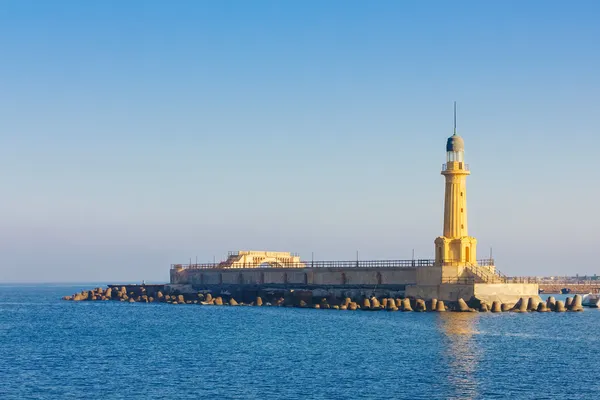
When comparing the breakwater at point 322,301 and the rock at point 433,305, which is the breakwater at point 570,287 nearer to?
the breakwater at point 322,301

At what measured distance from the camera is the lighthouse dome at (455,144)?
76688 mm

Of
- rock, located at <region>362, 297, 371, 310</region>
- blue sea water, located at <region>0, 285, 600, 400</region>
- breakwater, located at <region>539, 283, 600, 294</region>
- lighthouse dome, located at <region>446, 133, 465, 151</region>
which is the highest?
lighthouse dome, located at <region>446, 133, 465, 151</region>

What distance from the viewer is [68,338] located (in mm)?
55906

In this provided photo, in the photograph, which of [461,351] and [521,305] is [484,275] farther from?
[461,351]

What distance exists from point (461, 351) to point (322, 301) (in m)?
35.4

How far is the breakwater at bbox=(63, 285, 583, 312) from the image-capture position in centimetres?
7181

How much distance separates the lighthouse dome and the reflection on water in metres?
15.2

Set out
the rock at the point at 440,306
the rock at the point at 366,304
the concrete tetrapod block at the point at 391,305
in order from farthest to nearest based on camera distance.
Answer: the rock at the point at 366,304
the concrete tetrapod block at the point at 391,305
the rock at the point at 440,306

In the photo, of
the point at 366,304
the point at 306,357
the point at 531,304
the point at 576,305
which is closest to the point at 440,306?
the point at 366,304

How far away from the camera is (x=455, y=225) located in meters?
75.1

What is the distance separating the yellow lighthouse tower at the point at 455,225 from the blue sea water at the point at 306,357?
7.16 metres

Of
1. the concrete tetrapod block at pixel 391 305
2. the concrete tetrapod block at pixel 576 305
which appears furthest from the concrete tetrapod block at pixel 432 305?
the concrete tetrapod block at pixel 576 305

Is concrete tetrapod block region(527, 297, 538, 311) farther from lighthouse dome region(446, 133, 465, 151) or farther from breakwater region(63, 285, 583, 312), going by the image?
lighthouse dome region(446, 133, 465, 151)

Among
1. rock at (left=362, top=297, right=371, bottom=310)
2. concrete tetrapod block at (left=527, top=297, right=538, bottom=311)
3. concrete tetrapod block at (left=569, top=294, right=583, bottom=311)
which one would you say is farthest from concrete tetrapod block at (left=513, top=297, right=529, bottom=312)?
rock at (left=362, top=297, right=371, bottom=310)
